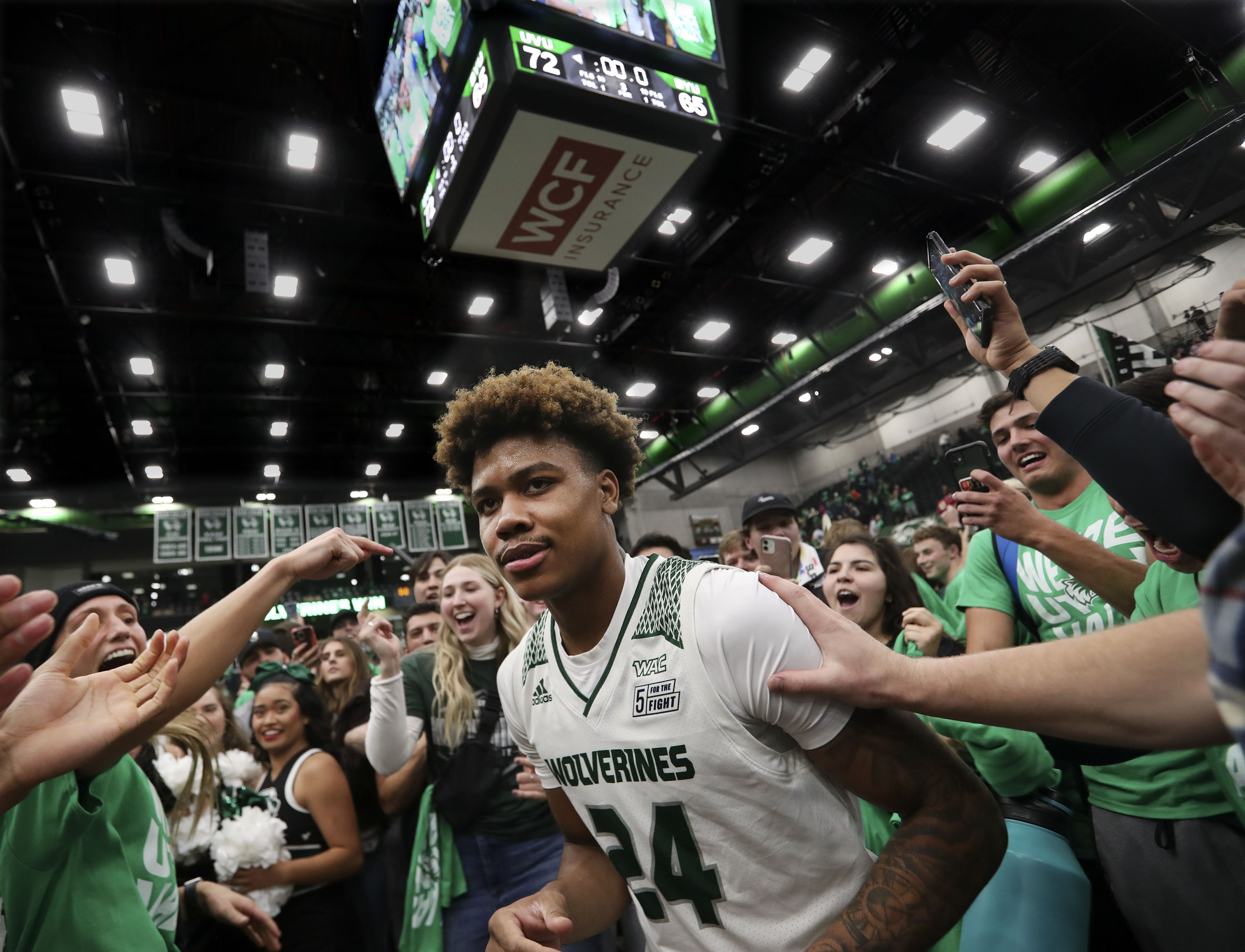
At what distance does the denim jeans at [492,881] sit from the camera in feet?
8.87

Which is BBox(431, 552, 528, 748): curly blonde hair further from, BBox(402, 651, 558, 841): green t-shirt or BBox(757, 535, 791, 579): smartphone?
BBox(757, 535, 791, 579): smartphone

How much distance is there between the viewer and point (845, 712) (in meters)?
1.29

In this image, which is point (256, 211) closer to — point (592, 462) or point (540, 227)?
point (540, 227)

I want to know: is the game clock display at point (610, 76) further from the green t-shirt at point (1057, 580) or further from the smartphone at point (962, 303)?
the green t-shirt at point (1057, 580)

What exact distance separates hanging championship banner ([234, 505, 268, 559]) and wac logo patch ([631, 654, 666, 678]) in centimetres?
1439

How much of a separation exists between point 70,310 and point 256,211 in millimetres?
3746

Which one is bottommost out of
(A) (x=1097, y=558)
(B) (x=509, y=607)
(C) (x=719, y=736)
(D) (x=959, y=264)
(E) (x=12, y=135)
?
(C) (x=719, y=736)

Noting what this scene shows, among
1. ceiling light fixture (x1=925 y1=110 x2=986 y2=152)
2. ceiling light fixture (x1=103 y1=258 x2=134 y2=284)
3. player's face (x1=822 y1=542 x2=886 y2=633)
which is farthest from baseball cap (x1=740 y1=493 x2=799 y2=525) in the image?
ceiling light fixture (x1=103 y1=258 x2=134 y2=284)

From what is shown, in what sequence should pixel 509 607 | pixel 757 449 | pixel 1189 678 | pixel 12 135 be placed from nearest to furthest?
pixel 1189 678
pixel 509 607
pixel 12 135
pixel 757 449

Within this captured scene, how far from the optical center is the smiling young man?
4.26ft

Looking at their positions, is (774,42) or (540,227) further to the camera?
(774,42)

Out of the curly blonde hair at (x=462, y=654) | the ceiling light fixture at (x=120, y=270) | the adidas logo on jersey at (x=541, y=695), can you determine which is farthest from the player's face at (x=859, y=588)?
the ceiling light fixture at (x=120, y=270)

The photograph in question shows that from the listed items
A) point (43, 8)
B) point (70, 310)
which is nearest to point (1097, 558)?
point (43, 8)

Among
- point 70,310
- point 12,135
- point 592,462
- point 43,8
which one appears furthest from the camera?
point 70,310
